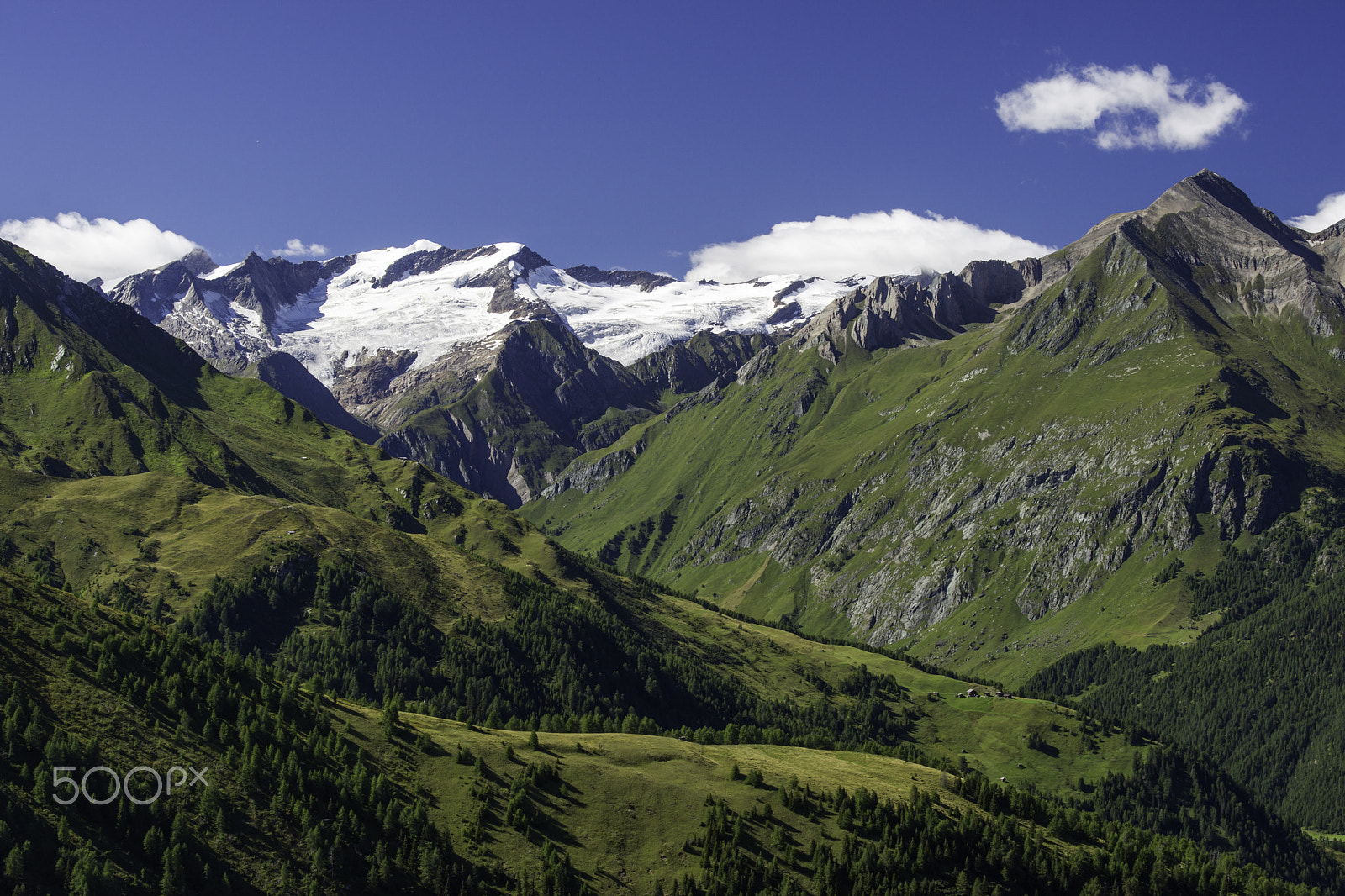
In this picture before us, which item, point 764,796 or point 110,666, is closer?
point 110,666

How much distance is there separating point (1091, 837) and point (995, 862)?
117 ft

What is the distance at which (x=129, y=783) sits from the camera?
111125mm

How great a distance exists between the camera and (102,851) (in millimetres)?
101000

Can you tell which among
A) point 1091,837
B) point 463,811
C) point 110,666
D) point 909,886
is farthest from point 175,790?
point 1091,837

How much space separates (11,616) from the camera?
133 meters

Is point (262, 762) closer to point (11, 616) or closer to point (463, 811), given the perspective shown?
point (463, 811)

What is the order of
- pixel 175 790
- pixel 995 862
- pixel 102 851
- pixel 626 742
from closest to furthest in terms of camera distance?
pixel 102 851, pixel 175 790, pixel 995 862, pixel 626 742

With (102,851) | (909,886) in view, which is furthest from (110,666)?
(909,886)

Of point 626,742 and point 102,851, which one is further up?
point 626,742

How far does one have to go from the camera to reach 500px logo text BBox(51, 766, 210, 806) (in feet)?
346

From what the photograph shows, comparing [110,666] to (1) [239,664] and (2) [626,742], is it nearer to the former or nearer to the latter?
(1) [239,664]

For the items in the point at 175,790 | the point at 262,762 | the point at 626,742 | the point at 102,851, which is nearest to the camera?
the point at 102,851

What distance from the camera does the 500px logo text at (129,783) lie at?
10531 cm

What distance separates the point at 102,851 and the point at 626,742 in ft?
280
